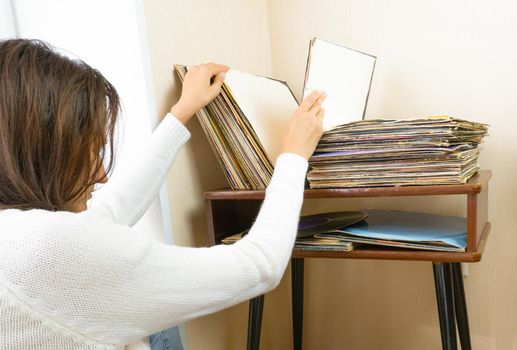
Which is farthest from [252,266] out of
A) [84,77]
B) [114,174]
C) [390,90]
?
[390,90]

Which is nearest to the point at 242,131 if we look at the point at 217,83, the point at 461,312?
the point at 217,83

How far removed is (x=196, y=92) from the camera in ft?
2.73

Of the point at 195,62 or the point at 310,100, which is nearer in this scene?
the point at 310,100

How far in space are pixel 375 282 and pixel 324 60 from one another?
686 millimetres

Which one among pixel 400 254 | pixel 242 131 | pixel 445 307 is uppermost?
pixel 242 131

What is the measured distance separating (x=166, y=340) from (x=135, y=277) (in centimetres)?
38


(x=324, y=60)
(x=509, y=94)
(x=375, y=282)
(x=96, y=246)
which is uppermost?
(x=324, y=60)

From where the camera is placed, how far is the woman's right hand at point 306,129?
0.71 meters

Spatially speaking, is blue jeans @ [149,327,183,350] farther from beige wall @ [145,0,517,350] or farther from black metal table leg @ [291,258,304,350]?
black metal table leg @ [291,258,304,350]

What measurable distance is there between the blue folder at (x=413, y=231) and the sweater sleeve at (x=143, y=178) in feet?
1.22

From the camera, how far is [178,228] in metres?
0.90

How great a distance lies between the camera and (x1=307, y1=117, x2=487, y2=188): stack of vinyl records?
2.26ft

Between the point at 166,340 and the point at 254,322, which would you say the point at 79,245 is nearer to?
the point at 166,340

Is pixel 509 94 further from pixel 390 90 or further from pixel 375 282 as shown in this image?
pixel 375 282
